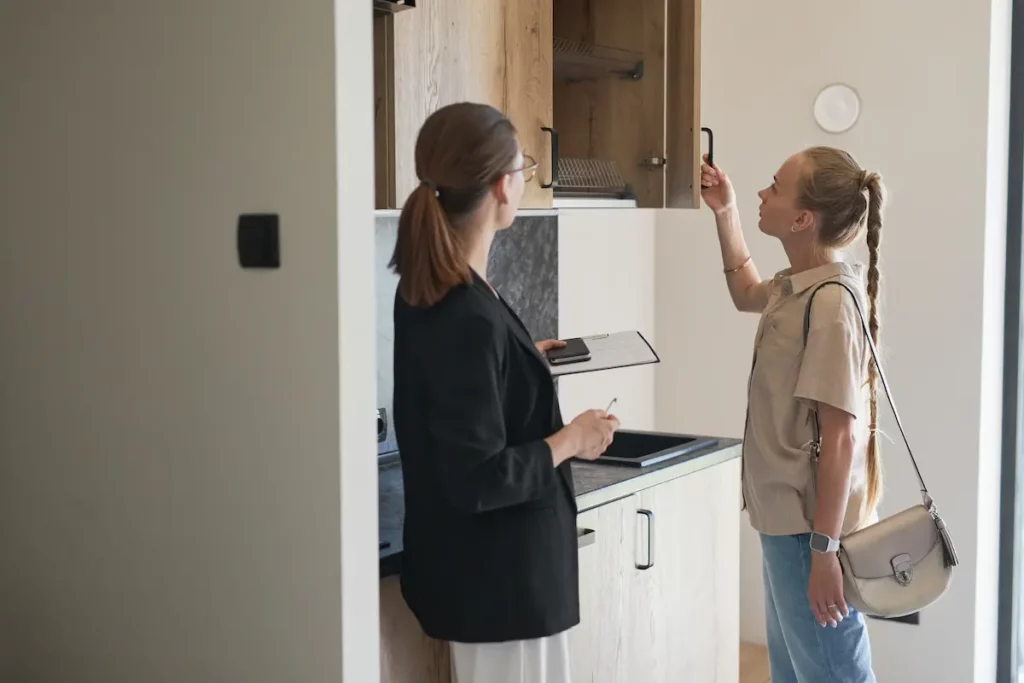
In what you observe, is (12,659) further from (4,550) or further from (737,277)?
(737,277)

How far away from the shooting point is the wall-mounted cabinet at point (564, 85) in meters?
2.14

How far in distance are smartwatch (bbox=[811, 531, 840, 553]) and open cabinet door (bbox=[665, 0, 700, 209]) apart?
859 mm

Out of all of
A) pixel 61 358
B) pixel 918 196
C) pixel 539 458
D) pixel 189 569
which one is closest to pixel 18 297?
pixel 61 358

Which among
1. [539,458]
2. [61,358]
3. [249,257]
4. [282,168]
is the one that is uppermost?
[282,168]

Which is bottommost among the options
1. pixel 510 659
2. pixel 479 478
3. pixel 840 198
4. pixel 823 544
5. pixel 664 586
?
pixel 664 586

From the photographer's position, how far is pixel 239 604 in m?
1.86

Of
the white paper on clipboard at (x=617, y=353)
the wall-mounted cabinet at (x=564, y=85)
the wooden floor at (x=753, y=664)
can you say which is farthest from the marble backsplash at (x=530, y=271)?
the wooden floor at (x=753, y=664)

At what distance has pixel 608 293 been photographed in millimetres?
3672

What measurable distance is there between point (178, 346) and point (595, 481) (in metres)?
0.93

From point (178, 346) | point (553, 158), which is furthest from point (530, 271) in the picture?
point (178, 346)

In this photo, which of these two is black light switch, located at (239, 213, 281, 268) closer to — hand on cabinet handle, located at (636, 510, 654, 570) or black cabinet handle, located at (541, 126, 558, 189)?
black cabinet handle, located at (541, 126, 558, 189)

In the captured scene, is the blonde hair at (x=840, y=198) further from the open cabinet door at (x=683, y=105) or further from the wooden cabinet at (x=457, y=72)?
the wooden cabinet at (x=457, y=72)

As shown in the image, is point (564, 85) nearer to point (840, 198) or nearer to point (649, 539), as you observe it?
point (840, 198)

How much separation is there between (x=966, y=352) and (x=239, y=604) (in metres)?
2.29
